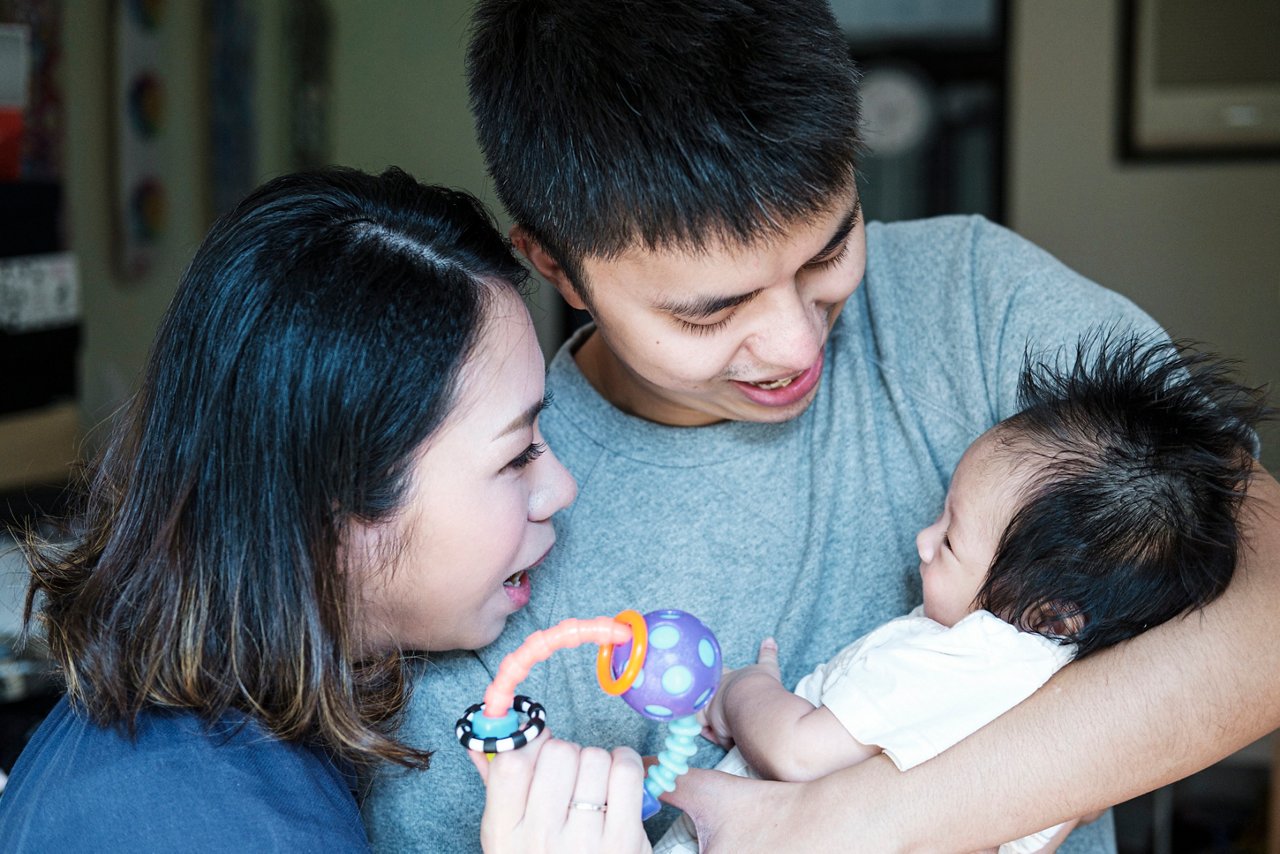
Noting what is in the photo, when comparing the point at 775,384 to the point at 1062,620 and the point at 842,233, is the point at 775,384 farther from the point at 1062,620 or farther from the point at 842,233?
the point at 1062,620

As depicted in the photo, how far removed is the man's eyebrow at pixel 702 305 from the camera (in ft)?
3.90

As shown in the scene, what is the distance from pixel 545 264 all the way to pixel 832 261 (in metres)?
0.32

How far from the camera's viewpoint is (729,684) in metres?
1.31

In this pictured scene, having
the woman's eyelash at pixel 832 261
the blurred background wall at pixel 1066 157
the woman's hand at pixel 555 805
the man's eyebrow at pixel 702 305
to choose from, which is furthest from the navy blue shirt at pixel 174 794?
the blurred background wall at pixel 1066 157

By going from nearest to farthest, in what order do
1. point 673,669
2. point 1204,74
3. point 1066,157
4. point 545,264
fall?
1. point 673,669
2. point 545,264
3. point 1204,74
4. point 1066,157

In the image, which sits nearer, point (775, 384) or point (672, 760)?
point (672, 760)

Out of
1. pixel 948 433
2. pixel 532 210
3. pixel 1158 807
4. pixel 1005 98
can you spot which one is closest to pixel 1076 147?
pixel 1005 98

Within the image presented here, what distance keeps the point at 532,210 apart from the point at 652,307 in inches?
6.7

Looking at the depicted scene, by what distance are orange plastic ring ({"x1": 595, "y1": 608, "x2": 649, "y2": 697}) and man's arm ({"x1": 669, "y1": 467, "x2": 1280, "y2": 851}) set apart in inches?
9.5

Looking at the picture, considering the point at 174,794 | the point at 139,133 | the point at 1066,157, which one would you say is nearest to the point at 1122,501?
the point at 174,794

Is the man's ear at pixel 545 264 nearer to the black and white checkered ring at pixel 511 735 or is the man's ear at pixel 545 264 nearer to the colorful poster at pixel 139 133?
the black and white checkered ring at pixel 511 735

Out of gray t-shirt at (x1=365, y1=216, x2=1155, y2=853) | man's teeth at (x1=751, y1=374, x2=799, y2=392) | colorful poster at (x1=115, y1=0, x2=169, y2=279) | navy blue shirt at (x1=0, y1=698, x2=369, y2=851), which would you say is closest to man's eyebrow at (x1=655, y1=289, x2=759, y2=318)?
man's teeth at (x1=751, y1=374, x2=799, y2=392)

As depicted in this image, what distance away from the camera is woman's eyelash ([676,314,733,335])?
4.04 ft

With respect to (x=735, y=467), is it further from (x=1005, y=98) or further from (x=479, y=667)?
(x=1005, y=98)
